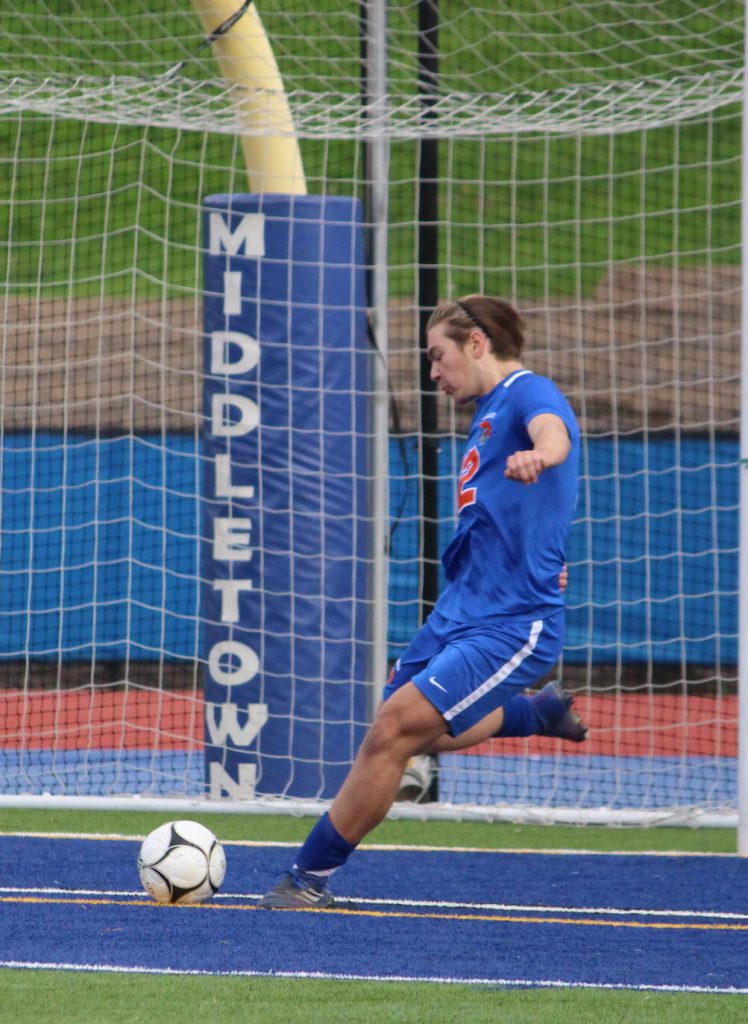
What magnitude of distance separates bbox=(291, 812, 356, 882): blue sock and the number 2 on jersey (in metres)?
1.05

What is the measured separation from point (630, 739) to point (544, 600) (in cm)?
586

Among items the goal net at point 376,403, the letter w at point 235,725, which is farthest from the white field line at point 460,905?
the letter w at point 235,725

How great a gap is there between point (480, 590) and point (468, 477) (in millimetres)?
364

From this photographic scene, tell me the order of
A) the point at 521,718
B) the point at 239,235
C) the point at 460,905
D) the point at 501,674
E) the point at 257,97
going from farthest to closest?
the point at 257,97
the point at 239,235
the point at 521,718
the point at 460,905
the point at 501,674

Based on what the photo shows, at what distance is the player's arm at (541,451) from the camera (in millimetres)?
4680

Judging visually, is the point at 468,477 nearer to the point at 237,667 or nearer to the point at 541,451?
the point at 541,451

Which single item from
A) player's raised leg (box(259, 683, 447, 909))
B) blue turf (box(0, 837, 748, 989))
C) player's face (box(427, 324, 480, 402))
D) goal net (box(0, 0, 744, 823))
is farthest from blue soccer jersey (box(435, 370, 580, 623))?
goal net (box(0, 0, 744, 823))

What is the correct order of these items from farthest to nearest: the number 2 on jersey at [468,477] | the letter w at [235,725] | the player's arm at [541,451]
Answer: the letter w at [235,725], the number 2 on jersey at [468,477], the player's arm at [541,451]

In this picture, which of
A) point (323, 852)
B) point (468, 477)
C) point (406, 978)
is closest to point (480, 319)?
point (468, 477)

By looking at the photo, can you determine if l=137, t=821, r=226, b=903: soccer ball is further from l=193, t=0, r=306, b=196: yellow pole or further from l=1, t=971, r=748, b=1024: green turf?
l=193, t=0, r=306, b=196: yellow pole

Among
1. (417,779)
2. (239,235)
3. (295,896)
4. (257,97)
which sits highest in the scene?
(257,97)

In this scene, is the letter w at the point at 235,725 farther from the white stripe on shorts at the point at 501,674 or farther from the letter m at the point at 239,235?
the white stripe on shorts at the point at 501,674

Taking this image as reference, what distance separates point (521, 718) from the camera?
19.5 feet

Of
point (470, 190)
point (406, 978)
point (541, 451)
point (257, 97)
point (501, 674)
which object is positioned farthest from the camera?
point (470, 190)
